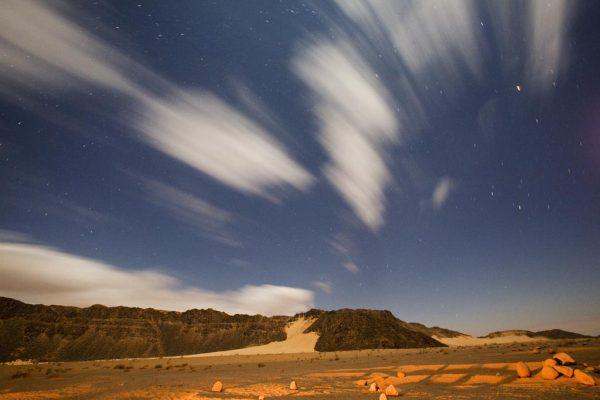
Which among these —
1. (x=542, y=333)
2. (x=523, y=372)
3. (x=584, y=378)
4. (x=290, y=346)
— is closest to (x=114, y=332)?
(x=290, y=346)

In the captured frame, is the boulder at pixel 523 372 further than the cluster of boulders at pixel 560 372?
Yes

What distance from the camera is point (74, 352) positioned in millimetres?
94625

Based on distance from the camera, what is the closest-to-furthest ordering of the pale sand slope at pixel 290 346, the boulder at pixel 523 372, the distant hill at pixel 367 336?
the boulder at pixel 523 372 → the distant hill at pixel 367 336 → the pale sand slope at pixel 290 346

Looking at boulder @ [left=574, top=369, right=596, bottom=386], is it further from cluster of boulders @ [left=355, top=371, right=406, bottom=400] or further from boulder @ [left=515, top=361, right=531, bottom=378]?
cluster of boulders @ [left=355, top=371, right=406, bottom=400]

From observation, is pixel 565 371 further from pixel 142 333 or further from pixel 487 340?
pixel 487 340

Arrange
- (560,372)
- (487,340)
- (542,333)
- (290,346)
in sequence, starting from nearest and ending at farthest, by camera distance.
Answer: (560,372), (290,346), (487,340), (542,333)

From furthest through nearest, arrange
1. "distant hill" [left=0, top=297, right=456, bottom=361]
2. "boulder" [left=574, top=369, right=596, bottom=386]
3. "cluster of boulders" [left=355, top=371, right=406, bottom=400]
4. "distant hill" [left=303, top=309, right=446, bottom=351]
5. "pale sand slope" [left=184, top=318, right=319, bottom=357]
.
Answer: "pale sand slope" [left=184, top=318, right=319, bottom=357], "distant hill" [left=303, top=309, right=446, bottom=351], "distant hill" [left=0, top=297, right=456, bottom=361], "cluster of boulders" [left=355, top=371, right=406, bottom=400], "boulder" [left=574, top=369, right=596, bottom=386]

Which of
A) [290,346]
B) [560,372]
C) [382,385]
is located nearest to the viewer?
[560,372]

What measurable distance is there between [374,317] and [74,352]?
98292 millimetres

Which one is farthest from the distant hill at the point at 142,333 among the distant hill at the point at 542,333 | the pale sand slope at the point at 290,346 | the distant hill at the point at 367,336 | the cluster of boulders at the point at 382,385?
the distant hill at the point at 542,333

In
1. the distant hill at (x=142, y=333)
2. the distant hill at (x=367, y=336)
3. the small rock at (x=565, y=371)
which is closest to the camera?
the small rock at (x=565, y=371)

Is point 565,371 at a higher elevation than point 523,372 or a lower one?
higher

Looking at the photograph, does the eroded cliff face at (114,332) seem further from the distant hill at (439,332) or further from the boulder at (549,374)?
the boulder at (549,374)

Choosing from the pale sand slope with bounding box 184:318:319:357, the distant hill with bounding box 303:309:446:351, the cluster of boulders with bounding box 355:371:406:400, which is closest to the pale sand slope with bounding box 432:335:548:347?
the distant hill with bounding box 303:309:446:351
